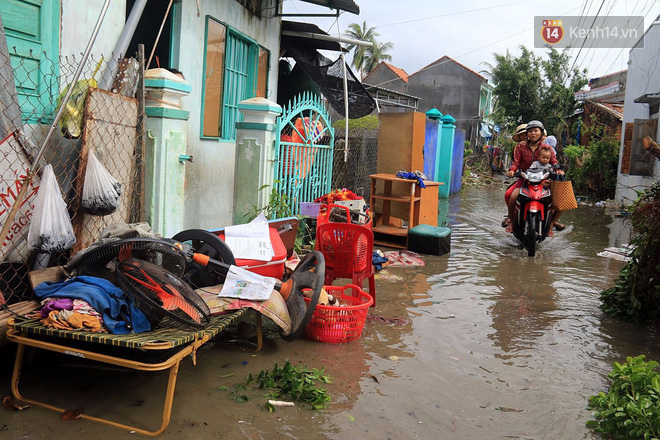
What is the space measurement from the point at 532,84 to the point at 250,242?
2871 cm

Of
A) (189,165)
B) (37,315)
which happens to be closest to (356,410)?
(37,315)

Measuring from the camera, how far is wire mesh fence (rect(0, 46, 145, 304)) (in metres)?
3.39

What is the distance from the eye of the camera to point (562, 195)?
7.86 metres

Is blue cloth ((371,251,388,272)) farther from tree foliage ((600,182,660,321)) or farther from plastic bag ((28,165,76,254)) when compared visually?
plastic bag ((28,165,76,254))

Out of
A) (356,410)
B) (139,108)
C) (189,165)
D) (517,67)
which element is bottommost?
(356,410)

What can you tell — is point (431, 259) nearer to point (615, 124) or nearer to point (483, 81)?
point (615, 124)

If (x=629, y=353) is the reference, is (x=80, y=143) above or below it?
above

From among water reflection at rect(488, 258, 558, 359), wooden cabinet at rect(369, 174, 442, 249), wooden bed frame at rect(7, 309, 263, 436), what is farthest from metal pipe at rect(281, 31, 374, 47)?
wooden bed frame at rect(7, 309, 263, 436)

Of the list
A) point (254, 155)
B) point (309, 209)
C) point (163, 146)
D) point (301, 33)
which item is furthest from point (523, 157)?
point (163, 146)

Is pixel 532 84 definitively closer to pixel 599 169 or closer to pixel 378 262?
pixel 599 169

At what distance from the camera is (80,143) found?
155 inches

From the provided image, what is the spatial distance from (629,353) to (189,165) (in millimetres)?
5040

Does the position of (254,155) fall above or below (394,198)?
above

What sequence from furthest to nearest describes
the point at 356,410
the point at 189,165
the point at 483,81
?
1. the point at 483,81
2. the point at 189,165
3. the point at 356,410
